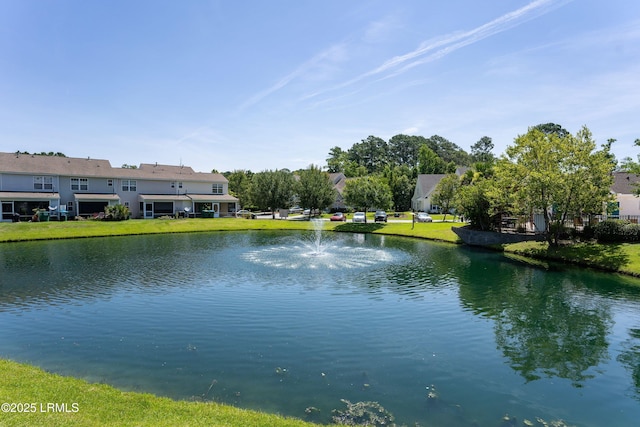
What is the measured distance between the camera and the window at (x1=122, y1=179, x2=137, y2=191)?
5909 cm

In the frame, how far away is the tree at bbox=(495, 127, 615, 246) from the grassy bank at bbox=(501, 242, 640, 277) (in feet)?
5.14

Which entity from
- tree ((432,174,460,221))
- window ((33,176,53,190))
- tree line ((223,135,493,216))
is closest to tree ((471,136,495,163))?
tree line ((223,135,493,216))

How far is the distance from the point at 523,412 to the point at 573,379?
286 centimetres

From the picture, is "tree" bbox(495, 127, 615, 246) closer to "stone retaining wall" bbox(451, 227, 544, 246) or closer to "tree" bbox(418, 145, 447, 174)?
"stone retaining wall" bbox(451, 227, 544, 246)

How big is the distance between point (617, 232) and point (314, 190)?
40512 mm

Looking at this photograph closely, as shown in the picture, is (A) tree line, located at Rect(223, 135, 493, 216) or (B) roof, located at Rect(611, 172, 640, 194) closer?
(B) roof, located at Rect(611, 172, 640, 194)

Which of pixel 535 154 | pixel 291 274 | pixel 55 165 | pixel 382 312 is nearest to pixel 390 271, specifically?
pixel 291 274

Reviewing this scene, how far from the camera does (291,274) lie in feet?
76.4

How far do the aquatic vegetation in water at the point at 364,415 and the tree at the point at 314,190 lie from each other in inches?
2153

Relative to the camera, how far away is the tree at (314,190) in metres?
63.1

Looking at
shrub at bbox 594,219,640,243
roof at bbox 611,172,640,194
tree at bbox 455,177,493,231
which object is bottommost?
shrub at bbox 594,219,640,243

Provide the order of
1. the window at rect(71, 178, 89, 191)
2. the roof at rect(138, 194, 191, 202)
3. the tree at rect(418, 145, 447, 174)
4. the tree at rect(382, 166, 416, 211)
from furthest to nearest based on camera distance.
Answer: the tree at rect(418, 145, 447, 174)
the tree at rect(382, 166, 416, 211)
the roof at rect(138, 194, 191, 202)
the window at rect(71, 178, 89, 191)

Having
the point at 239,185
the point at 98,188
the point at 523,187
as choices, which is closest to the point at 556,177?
the point at 523,187

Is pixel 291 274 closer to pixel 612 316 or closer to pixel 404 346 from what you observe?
pixel 404 346
